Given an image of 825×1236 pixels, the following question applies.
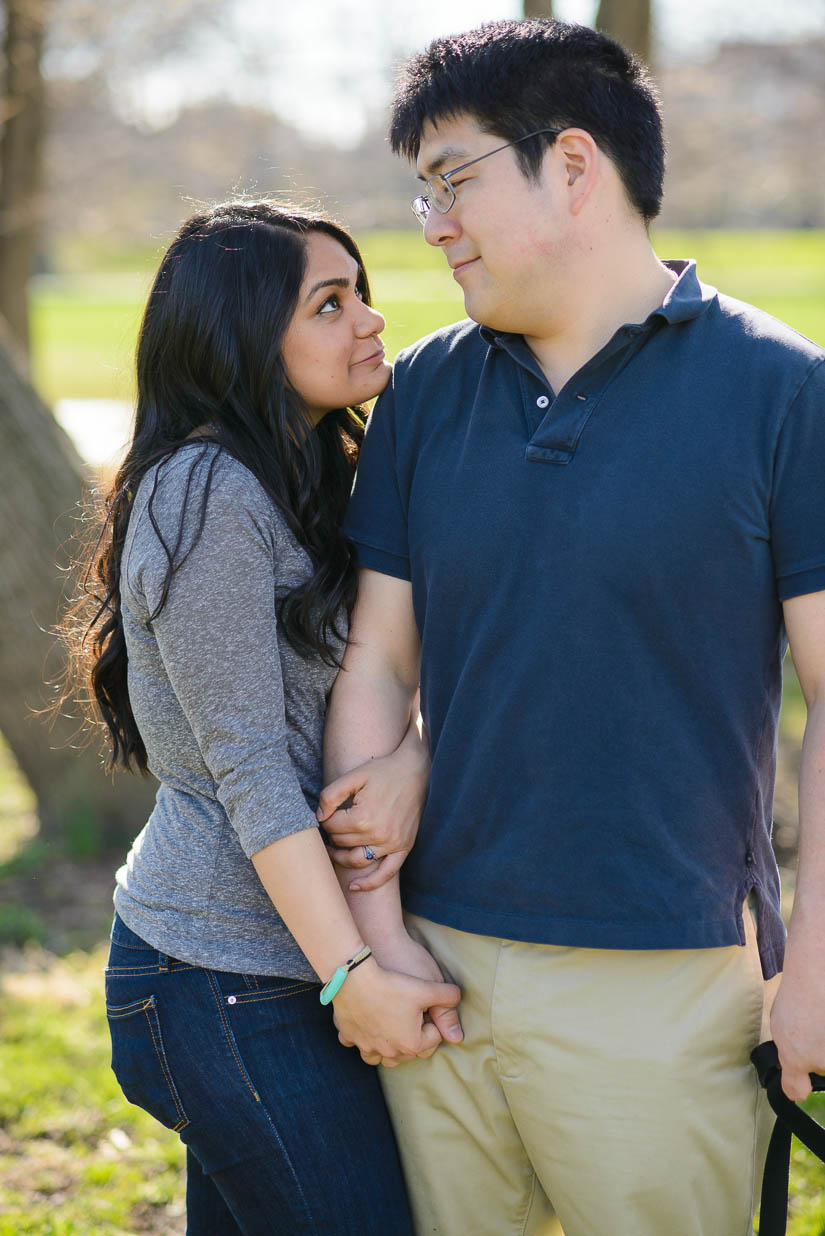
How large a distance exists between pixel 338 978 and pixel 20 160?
30.9 feet

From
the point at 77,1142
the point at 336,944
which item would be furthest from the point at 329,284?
the point at 77,1142

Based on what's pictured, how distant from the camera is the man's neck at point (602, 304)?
2068 mm

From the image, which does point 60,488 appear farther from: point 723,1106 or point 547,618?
point 723,1106

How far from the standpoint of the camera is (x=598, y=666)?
1.95 metres

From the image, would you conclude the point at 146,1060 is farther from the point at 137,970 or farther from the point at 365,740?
the point at 365,740

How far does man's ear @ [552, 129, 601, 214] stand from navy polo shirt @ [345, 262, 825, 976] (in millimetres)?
218

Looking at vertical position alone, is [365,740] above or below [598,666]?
below

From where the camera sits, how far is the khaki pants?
1.98m

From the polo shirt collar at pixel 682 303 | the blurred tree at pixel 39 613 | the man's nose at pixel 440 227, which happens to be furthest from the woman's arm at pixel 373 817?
the blurred tree at pixel 39 613

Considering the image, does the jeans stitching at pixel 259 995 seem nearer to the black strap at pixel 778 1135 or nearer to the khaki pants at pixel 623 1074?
the khaki pants at pixel 623 1074

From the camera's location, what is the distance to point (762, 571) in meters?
1.91

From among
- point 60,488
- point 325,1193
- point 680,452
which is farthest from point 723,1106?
point 60,488

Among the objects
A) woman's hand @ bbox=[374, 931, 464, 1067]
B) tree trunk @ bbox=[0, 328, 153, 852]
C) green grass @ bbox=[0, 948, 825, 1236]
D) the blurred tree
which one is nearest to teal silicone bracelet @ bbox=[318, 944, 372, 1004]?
woman's hand @ bbox=[374, 931, 464, 1067]

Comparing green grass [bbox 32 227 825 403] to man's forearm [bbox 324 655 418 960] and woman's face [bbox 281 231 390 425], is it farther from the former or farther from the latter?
man's forearm [bbox 324 655 418 960]
